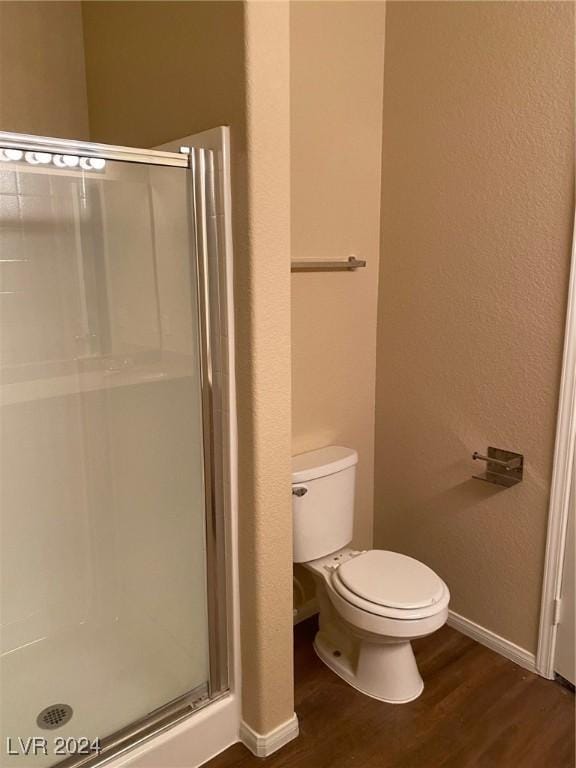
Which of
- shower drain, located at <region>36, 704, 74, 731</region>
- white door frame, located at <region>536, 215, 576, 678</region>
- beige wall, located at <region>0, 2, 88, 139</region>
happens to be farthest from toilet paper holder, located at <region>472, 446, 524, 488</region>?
beige wall, located at <region>0, 2, 88, 139</region>

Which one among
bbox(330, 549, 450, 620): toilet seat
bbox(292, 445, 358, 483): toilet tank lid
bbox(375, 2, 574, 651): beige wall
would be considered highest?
bbox(375, 2, 574, 651): beige wall

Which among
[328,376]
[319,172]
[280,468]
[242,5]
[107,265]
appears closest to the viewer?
[242,5]

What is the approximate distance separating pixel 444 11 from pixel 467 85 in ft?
0.95

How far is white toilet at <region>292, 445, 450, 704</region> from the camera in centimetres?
188

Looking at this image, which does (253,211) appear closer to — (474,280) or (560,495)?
(474,280)

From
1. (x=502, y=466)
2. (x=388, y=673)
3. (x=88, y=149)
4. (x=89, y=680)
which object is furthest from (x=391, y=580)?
(x=88, y=149)

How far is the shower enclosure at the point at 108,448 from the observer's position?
5.47 ft

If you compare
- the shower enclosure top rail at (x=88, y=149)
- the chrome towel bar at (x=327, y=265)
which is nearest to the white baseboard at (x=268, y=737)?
the chrome towel bar at (x=327, y=265)

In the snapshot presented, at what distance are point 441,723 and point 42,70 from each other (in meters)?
2.63

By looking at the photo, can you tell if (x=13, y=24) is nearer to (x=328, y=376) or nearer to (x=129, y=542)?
(x=328, y=376)

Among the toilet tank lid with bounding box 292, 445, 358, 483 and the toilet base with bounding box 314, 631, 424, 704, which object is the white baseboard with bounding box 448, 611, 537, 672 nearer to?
the toilet base with bounding box 314, 631, 424, 704

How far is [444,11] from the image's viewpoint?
2.11 meters

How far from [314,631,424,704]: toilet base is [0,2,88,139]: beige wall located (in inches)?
86.2

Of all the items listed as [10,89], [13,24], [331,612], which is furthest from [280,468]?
[13,24]
